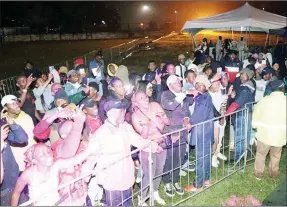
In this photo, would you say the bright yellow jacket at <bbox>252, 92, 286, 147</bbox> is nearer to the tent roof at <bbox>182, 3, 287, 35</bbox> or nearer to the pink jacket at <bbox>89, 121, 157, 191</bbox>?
the pink jacket at <bbox>89, 121, 157, 191</bbox>

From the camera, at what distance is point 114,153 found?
430 cm

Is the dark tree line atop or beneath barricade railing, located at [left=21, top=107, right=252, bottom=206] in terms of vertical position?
atop

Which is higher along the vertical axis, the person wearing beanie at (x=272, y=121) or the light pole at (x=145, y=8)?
the light pole at (x=145, y=8)

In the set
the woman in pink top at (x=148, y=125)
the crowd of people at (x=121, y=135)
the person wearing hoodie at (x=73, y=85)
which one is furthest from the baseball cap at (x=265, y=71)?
the person wearing hoodie at (x=73, y=85)

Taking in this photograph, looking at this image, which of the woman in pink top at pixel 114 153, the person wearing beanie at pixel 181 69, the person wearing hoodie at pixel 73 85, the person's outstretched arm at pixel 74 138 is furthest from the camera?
the person wearing beanie at pixel 181 69

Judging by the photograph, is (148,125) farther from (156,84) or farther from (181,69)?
(181,69)

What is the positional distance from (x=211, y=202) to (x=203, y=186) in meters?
0.36

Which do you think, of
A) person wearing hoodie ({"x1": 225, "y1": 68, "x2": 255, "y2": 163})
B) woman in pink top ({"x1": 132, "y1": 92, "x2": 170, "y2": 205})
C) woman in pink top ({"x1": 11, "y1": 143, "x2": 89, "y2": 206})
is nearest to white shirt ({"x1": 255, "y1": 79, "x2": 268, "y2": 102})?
person wearing hoodie ({"x1": 225, "y1": 68, "x2": 255, "y2": 163})

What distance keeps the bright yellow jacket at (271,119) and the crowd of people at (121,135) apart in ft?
0.05

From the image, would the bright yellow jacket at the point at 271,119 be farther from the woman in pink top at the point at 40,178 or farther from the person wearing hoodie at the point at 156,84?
the woman in pink top at the point at 40,178

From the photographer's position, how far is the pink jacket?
4.25m

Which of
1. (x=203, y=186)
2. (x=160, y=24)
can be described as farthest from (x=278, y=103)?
(x=160, y=24)

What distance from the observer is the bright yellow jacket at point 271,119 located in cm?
535

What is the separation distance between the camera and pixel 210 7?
2442 inches
